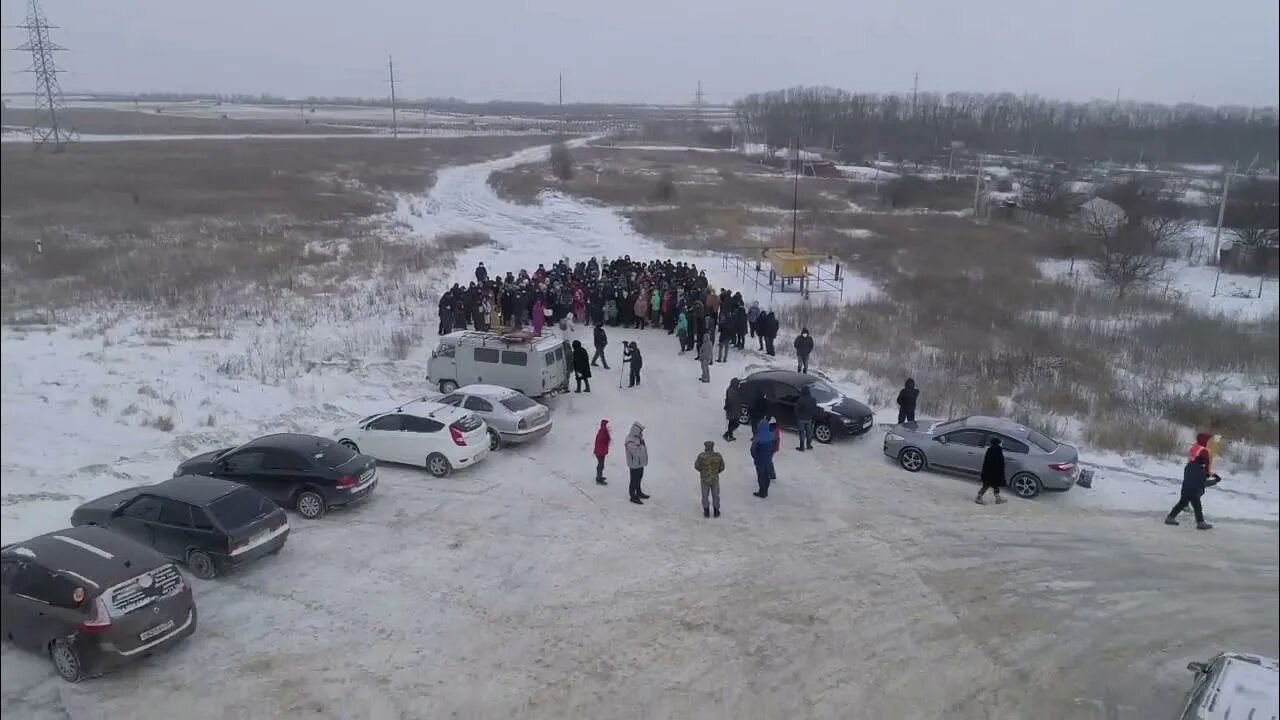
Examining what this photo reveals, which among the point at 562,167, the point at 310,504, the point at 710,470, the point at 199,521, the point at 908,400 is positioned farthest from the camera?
the point at 562,167

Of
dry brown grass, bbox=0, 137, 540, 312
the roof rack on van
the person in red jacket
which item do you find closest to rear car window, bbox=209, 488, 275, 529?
dry brown grass, bbox=0, 137, 540, 312

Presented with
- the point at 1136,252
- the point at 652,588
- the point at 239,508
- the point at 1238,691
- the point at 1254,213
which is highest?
the point at 1254,213

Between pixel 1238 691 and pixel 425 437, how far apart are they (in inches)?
480

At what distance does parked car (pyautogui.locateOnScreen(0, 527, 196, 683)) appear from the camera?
8477mm

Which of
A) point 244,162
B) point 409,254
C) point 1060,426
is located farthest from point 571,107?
point 1060,426

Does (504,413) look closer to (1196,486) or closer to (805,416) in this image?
(805,416)

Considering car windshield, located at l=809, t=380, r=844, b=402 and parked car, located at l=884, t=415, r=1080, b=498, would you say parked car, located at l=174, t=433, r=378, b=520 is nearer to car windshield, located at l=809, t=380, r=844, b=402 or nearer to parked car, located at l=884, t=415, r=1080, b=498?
car windshield, located at l=809, t=380, r=844, b=402

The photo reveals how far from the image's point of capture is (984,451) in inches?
599

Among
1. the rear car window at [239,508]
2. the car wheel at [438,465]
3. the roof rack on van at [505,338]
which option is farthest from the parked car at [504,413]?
the rear car window at [239,508]

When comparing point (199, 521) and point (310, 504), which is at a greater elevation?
point (199, 521)

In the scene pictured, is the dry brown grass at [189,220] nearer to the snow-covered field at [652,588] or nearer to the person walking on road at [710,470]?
the snow-covered field at [652,588]

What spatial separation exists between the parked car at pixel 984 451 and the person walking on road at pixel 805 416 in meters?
1.48

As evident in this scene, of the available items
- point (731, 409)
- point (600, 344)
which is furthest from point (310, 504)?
point (600, 344)

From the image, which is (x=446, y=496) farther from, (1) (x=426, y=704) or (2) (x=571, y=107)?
(2) (x=571, y=107)
